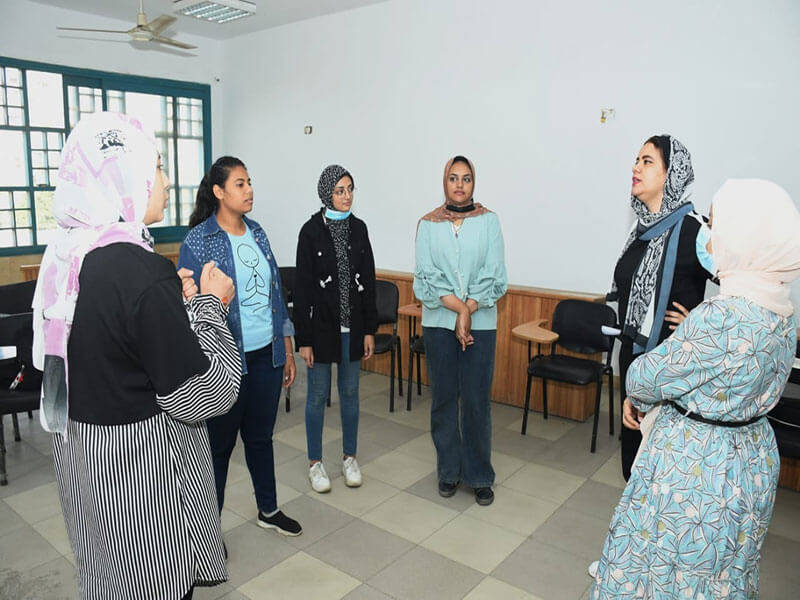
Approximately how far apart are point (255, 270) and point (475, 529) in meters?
1.59

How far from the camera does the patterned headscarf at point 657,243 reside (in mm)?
2115

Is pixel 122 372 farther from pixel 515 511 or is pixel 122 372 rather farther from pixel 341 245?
pixel 515 511

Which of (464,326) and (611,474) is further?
(611,474)

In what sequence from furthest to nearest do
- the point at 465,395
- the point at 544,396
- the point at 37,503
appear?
1. the point at 544,396
2. the point at 37,503
3. the point at 465,395

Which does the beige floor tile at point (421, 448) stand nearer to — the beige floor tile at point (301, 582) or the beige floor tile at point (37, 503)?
the beige floor tile at point (301, 582)

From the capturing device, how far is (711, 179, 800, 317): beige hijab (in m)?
1.42

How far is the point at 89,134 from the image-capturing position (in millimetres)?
1288

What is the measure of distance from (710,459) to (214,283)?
4.43ft

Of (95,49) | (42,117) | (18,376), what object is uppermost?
(95,49)

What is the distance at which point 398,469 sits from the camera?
3.50m

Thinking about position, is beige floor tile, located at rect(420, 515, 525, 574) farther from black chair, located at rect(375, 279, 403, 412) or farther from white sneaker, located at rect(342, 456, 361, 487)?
black chair, located at rect(375, 279, 403, 412)

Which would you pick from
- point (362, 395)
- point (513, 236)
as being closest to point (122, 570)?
point (362, 395)

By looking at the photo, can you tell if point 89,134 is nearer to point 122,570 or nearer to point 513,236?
point 122,570

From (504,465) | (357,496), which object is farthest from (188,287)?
(504,465)
